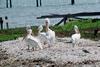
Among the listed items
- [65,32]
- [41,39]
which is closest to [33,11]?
[65,32]

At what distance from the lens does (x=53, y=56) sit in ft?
54.1

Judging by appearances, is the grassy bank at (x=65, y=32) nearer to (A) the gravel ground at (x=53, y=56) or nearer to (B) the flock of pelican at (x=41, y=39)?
(A) the gravel ground at (x=53, y=56)

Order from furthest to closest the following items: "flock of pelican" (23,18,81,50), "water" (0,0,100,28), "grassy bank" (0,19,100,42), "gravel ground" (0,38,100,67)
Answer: "water" (0,0,100,28), "grassy bank" (0,19,100,42), "flock of pelican" (23,18,81,50), "gravel ground" (0,38,100,67)

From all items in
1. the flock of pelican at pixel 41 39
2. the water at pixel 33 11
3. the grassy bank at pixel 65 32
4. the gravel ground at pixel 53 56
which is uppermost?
the flock of pelican at pixel 41 39

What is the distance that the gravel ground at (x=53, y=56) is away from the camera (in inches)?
617

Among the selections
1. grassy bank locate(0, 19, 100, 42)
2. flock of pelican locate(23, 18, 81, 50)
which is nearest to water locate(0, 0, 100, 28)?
grassy bank locate(0, 19, 100, 42)

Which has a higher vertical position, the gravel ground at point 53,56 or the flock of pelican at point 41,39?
the flock of pelican at point 41,39

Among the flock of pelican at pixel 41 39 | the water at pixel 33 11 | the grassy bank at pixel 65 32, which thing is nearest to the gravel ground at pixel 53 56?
the flock of pelican at pixel 41 39

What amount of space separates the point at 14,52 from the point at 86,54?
9.34 ft

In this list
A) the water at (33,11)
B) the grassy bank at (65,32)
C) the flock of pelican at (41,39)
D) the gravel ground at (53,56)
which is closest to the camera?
the gravel ground at (53,56)

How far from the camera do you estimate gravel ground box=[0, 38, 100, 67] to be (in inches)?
617

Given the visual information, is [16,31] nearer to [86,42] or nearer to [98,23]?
[98,23]

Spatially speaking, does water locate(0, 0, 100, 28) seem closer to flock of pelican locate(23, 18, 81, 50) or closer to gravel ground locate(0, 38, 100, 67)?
gravel ground locate(0, 38, 100, 67)

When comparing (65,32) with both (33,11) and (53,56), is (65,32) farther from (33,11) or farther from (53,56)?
(33,11)
